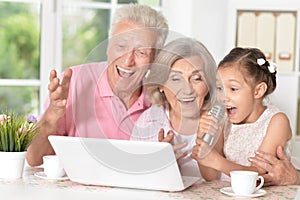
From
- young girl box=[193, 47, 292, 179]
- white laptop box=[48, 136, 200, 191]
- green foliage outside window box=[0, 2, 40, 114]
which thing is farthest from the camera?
green foliage outside window box=[0, 2, 40, 114]

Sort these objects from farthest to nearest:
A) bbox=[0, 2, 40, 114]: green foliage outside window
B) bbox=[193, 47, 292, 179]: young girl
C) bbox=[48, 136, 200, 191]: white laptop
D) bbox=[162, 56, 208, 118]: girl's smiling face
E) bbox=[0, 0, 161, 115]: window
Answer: bbox=[0, 2, 40, 114]: green foliage outside window < bbox=[0, 0, 161, 115]: window < bbox=[193, 47, 292, 179]: young girl < bbox=[162, 56, 208, 118]: girl's smiling face < bbox=[48, 136, 200, 191]: white laptop

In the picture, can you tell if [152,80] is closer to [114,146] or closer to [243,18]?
[114,146]

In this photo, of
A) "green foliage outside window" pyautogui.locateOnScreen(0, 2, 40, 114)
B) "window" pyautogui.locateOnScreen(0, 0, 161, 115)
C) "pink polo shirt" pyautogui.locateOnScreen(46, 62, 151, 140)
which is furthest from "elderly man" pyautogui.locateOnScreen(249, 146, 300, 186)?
"green foliage outside window" pyautogui.locateOnScreen(0, 2, 40, 114)

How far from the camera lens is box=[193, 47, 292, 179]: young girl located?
73.5 inches

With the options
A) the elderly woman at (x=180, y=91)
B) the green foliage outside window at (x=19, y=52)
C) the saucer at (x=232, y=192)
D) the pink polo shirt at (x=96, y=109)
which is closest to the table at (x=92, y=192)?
the saucer at (x=232, y=192)

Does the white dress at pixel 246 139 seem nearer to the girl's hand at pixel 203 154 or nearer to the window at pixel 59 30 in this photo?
the girl's hand at pixel 203 154

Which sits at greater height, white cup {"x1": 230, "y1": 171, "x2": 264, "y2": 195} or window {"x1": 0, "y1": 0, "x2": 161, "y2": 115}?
window {"x1": 0, "y1": 0, "x2": 161, "y2": 115}

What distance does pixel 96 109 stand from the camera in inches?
81.9

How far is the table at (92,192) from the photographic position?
149cm

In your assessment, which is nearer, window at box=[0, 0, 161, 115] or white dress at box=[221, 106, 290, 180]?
white dress at box=[221, 106, 290, 180]

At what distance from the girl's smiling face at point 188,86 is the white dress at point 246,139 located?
0.36 metres

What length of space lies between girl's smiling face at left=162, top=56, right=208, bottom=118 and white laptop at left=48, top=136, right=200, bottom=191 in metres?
0.21

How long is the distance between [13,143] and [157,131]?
41 cm

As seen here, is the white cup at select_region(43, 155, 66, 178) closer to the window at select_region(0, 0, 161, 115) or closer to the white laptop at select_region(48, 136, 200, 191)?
the white laptop at select_region(48, 136, 200, 191)
